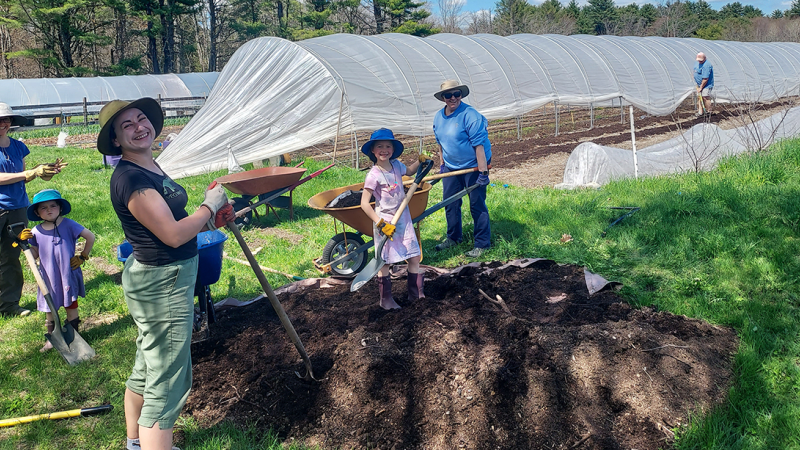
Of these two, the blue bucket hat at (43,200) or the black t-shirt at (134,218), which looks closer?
the black t-shirt at (134,218)

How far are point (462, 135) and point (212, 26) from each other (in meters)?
37.2

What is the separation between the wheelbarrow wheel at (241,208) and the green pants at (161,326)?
4.64 metres

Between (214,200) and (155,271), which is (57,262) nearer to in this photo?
(155,271)

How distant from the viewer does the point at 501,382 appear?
3230mm

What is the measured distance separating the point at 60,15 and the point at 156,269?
34.6m

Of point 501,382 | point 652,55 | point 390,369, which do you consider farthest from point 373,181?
point 652,55

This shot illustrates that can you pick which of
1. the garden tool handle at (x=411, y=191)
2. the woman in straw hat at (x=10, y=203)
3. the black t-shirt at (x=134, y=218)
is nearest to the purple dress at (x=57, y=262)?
the woman in straw hat at (x=10, y=203)

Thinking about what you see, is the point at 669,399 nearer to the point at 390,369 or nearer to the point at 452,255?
the point at 390,369

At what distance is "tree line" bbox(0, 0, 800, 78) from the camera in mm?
31594

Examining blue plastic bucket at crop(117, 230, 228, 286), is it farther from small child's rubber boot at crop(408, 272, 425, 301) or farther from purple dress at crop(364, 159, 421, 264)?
small child's rubber boot at crop(408, 272, 425, 301)

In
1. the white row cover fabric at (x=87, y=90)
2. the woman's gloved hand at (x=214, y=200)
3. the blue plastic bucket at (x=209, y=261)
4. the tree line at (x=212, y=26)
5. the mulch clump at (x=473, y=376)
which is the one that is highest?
the tree line at (x=212, y=26)

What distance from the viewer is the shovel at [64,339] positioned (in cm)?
407

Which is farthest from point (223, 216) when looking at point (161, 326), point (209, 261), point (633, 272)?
point (633, 272)

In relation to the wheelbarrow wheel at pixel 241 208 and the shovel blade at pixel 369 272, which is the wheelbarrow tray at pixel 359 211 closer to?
the shovel blade at pixel 369 272
